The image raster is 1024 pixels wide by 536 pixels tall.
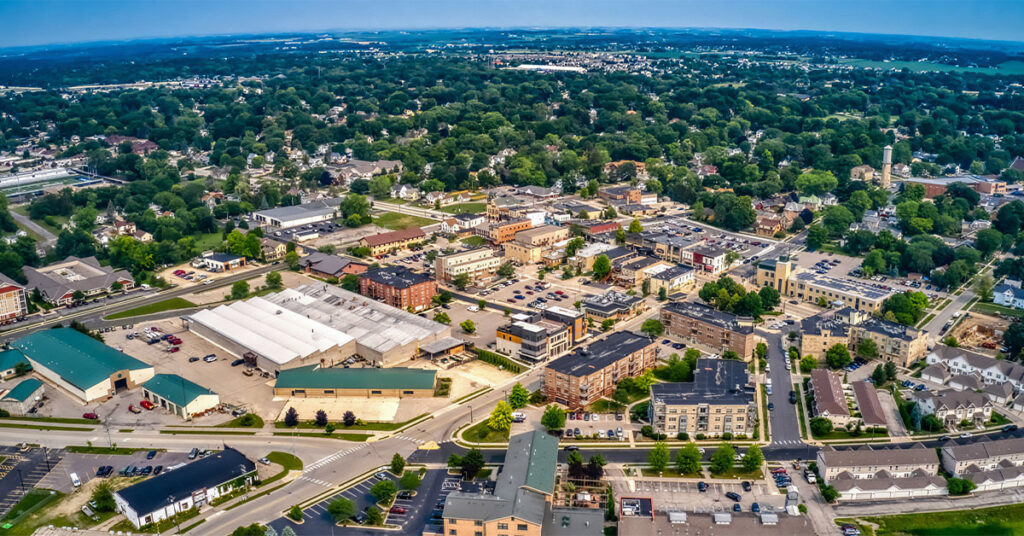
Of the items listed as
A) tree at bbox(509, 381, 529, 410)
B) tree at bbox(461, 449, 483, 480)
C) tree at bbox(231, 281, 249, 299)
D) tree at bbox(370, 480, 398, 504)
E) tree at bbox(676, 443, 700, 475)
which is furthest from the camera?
tree at bbox(231, 281, 249, 299)

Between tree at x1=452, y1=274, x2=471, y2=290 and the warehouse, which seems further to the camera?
tree at x1=452, y1=274, x2=471, y2=290

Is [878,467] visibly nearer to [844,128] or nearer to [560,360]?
[560,360]

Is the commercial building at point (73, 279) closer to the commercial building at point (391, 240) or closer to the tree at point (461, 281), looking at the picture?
the commercial building at point (391, 240)

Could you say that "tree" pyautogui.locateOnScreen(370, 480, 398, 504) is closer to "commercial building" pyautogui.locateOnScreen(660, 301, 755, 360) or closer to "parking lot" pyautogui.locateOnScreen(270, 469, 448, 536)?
"parking lot" pyautogui.locateOnScreen(270, 469, 448, 536)

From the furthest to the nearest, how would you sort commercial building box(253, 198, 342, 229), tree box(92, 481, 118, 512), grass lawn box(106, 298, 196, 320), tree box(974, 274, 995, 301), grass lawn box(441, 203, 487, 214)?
grass lawn box(441, 203, 487, 214) → commercial building box(253, 198, 342, 229) → tree box(974, 274, 995, 301) → grass lawn box(106, 298, 196, 320) → tree box(92, 481, 118, 512)

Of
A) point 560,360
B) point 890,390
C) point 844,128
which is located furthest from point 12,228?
point 844,128

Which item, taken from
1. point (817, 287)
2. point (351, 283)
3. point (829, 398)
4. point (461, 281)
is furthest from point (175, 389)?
point (817, 287)

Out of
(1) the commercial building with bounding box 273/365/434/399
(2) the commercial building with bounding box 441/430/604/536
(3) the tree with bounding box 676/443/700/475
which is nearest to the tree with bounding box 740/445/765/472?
(3) the tree with bounding box 676/443/700/475

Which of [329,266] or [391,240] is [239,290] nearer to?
[329,266]
